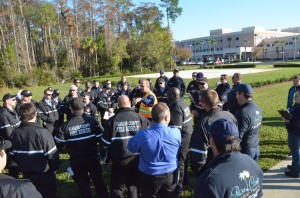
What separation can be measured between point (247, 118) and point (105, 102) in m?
6.56

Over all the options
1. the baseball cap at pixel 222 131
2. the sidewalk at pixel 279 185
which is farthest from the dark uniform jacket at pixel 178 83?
the baseball cap at pixel 222 131

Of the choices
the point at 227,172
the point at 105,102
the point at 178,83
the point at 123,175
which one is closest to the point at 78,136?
the point at 123,175

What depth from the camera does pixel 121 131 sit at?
4.29 meters

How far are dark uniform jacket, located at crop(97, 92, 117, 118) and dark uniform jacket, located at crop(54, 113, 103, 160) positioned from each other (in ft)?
17.6

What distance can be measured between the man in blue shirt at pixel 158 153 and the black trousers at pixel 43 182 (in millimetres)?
1401

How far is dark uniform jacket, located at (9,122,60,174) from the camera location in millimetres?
3787

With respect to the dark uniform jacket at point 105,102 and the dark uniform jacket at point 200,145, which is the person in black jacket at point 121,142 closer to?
the dark uniform jacket at point 200,145

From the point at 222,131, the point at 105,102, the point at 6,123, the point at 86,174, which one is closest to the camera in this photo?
the point at 222,131

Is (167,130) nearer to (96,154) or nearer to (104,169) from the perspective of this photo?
(96,154)

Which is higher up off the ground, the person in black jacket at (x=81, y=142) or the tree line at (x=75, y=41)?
the tree line at (x=75, y=41)

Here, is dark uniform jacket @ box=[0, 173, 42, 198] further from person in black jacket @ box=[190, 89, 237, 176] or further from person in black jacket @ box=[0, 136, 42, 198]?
person in black jacket @ box=[190, 89, 237, 176]

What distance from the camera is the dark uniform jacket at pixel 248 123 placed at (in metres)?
4.36

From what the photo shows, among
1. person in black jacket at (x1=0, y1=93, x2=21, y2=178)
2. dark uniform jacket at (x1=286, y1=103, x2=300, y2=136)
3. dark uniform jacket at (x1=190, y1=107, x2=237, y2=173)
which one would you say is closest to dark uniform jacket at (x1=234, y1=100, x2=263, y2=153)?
dark uniform jacket at (x1=190, y1=107, x2=237, y2=173)

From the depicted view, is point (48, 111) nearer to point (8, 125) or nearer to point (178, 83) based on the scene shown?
point (8, 125)
